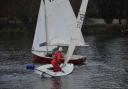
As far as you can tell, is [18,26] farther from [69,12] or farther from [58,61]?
[58,61]

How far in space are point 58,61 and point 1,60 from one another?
47.3ft

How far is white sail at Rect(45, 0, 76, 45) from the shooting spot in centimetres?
5259

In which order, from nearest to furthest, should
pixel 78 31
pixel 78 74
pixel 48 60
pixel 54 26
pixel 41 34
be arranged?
pixel 78 74, pixel 78 31, pixel 48 60, pixel 54 26, pixel 41 34

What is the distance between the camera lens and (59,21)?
53438mm

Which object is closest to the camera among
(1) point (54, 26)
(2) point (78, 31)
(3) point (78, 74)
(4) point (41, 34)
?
(3) point (78, 74)

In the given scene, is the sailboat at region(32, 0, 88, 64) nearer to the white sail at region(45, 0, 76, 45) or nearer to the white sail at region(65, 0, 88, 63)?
the white sail at region(45, 0, 76, 45)

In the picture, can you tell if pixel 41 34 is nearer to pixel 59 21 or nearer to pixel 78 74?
pixel 59 21

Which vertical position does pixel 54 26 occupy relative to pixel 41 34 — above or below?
above

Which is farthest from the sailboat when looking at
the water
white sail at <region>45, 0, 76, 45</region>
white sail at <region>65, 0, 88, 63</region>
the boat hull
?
white sail at <region>65, 0, 88, 63</region>

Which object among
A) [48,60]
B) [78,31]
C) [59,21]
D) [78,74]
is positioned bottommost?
[78,74]

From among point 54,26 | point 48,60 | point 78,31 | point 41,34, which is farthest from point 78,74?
point 41,34

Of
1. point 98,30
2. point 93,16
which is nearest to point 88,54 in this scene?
point 98,30

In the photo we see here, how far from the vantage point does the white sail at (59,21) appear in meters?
52.6

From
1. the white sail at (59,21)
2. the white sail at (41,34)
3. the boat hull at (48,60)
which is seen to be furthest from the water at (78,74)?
the white sail at (59,21)
